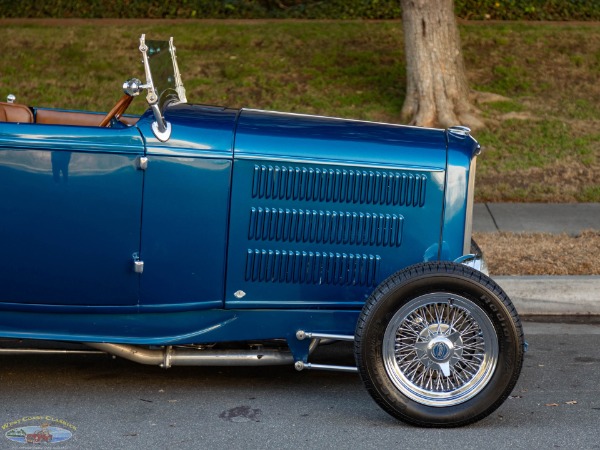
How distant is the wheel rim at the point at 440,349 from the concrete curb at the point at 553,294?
6.84 ft

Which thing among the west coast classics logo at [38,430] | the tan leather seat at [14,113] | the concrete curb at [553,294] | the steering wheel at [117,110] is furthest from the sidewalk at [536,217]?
the west coast classics logo at [38,430]

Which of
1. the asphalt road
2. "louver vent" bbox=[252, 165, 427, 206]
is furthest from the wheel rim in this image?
"louver vent" bbox=[252, 165, 427, 206]

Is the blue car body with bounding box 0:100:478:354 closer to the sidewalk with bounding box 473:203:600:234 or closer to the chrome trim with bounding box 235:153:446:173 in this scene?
the chrome trim with bounding box 235:153:446:173

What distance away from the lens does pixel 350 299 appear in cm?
494

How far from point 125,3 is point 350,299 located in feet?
33.7

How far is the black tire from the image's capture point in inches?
179

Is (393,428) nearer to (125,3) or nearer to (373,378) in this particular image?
(373,378)

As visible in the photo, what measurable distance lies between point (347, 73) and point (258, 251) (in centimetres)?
739

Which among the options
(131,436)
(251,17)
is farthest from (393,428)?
(251,17)

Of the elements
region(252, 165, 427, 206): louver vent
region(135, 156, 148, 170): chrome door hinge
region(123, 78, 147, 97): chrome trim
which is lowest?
region(252, 165, 427, 206): louver vent

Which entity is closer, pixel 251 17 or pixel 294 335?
pixel 294 335

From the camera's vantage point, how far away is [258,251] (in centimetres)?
484

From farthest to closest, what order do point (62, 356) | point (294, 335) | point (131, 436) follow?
point (62, 356) → point (294, 335) → point (131, 436)

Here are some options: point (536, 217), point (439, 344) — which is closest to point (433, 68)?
point (536, 217)
